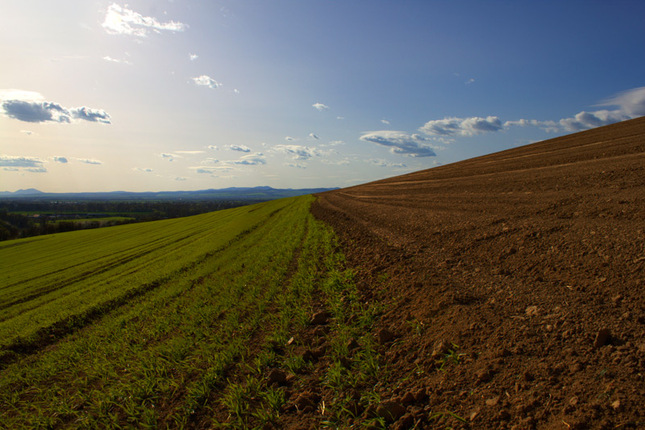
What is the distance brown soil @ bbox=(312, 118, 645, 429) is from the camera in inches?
114

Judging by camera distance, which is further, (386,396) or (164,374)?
(164,374)

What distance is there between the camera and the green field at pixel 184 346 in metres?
4.55

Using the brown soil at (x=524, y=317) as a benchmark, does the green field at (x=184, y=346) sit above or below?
below

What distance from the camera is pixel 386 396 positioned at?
12.6 ft

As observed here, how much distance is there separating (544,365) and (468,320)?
4.32 feet

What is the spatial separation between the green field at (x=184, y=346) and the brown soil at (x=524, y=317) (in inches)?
35.2

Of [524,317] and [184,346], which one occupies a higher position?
[524,317]

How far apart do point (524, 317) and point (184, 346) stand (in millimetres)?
6544

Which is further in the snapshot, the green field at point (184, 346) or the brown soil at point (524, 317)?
the green field at point (184, 346)

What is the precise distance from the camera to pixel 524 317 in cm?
429

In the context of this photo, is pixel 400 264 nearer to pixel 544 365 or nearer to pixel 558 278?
pixel 558 278

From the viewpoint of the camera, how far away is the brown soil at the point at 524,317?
114 inches

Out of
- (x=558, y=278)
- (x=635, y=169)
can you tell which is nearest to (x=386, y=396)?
(x=558, y=278)

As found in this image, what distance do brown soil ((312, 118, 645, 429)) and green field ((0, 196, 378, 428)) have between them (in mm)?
895
